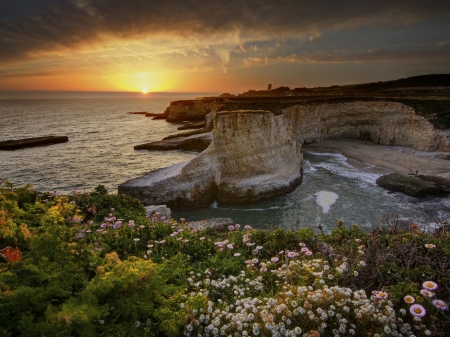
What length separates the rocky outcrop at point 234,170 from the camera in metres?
23.5

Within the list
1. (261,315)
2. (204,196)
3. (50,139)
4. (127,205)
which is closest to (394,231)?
(261,315)

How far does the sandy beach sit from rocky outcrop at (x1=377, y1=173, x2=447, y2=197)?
3.83 metres

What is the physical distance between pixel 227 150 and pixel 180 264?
1975 centimetres

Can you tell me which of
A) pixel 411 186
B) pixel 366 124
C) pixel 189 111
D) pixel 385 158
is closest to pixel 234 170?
pixel 411 186

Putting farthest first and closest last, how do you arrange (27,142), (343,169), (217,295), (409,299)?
(27,142)
(343,169)
(217,295)
(409,299)

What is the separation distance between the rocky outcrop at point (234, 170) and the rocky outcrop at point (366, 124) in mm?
12066

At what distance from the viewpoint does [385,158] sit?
3534cm

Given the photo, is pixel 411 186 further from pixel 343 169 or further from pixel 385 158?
pixel 385 158

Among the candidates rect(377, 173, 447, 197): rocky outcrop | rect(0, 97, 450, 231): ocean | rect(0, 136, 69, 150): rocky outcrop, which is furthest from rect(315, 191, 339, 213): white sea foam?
rect(0, 136, 69, 150): rocky outcrop

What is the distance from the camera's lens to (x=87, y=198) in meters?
13.2

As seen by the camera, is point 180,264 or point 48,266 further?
point 180,264

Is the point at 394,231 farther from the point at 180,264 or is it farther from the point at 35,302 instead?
the point at 35,302

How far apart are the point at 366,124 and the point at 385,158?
12961 mm

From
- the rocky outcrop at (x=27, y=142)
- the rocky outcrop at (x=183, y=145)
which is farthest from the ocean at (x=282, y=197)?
the rocky outcrop at (x=27, y=142)
